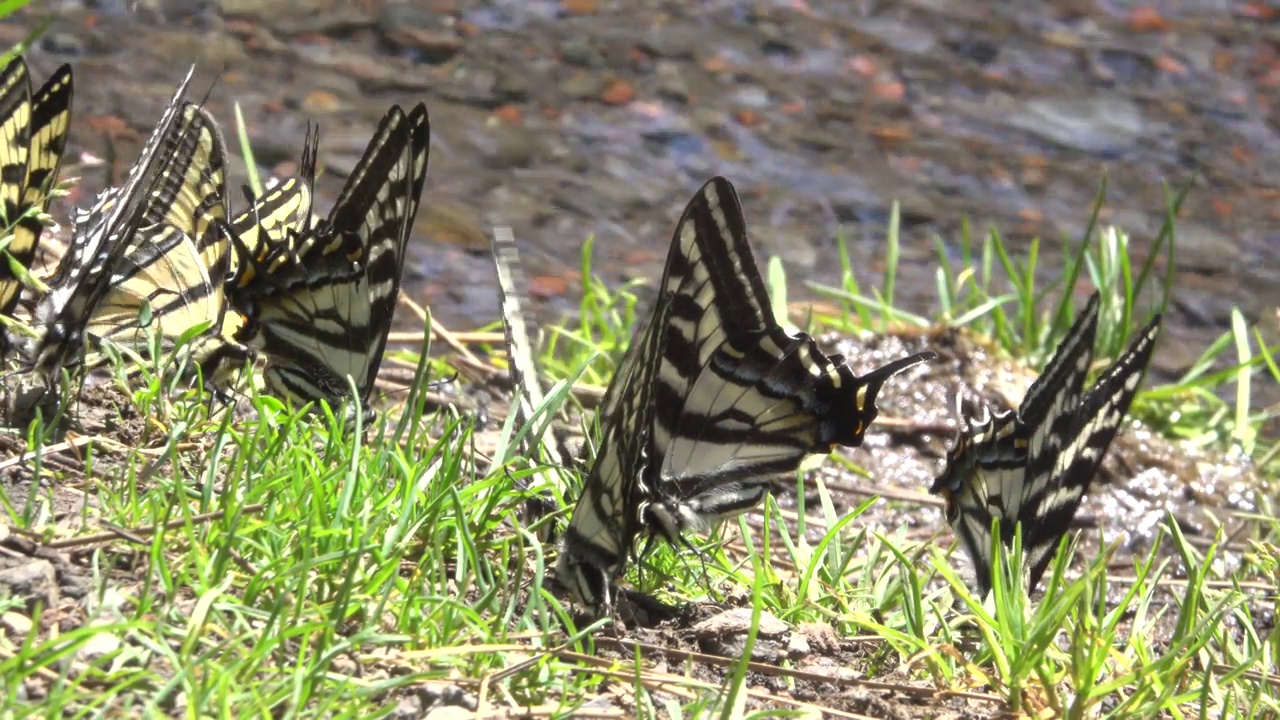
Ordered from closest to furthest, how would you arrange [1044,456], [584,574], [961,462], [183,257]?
[584,574]
[1044,456]
[961,462]
[183,257]

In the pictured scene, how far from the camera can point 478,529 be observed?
8.71 ft

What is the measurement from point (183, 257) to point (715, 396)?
156cm

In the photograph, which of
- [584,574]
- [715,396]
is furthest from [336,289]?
[584,574]

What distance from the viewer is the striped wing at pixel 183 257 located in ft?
11.6

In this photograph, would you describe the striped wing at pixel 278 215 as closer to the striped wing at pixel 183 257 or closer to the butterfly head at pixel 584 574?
the striped wing at pixel 183 257

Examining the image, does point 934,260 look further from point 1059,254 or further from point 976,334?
point 976,334

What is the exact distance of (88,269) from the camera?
287 cm

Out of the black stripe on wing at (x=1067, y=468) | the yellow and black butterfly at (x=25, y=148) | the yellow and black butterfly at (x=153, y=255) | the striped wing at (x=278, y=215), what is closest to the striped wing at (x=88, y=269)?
the yellow and black butterfly at (x=153, y=255)

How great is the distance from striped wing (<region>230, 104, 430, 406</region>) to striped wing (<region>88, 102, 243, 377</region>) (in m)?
0.13

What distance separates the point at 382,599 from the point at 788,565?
5.44 feet

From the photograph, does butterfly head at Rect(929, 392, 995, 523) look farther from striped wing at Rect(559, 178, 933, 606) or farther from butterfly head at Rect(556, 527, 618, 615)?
butterfly head at Rect(556, 527, 618, 615)

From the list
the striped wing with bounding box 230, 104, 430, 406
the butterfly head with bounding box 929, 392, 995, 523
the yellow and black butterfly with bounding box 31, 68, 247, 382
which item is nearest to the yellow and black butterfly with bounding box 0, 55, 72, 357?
the yellow and black butterfly with bounding box 31, 68, 247, 382

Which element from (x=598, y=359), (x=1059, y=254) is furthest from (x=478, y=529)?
(x=1059, y=254)

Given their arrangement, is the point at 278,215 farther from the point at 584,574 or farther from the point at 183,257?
the point at 584,574
